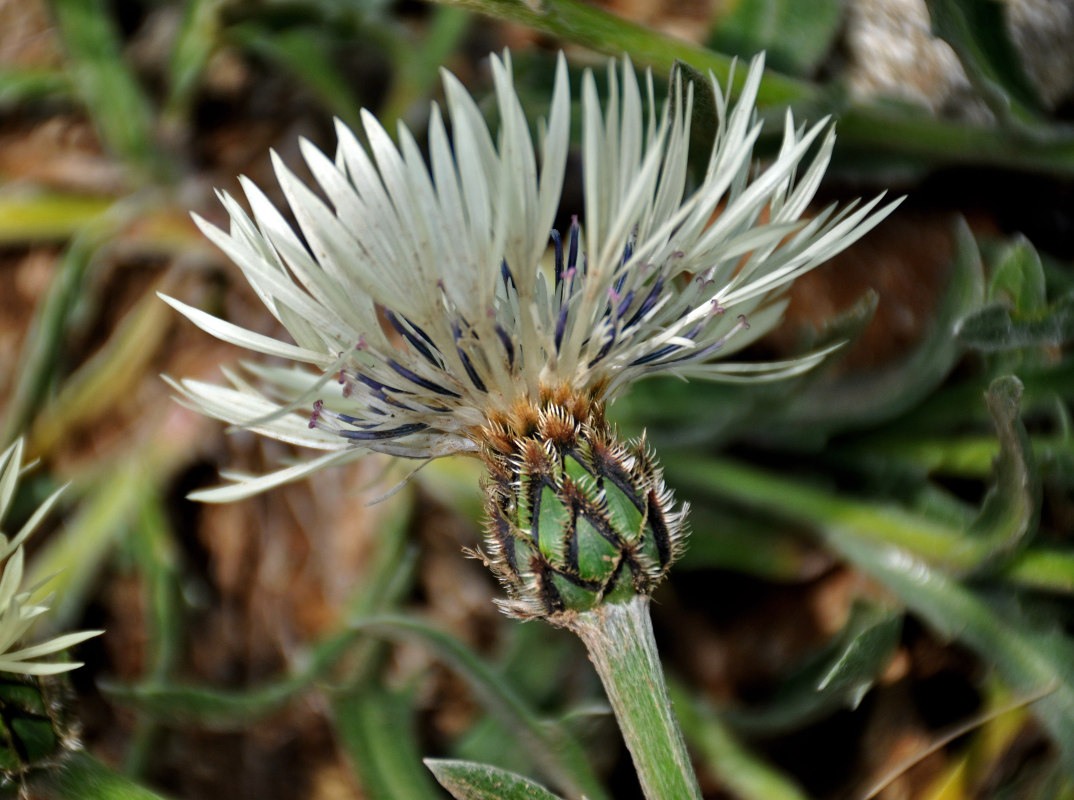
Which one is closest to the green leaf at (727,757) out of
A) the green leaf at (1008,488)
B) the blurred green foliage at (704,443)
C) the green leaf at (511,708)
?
the blurred green foliage at (704,443)

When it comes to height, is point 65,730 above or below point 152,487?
above

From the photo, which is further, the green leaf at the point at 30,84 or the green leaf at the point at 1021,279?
the green leaf at the point at 30,84

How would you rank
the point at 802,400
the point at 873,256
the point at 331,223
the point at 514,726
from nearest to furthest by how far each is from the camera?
the point at 331,223 → the point at 514,726 → the point at 802,400 → the point at 873,256

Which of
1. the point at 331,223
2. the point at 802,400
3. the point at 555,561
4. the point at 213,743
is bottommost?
the point at 213,743

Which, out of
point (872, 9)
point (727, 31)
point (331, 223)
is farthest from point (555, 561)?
point (872, 9)

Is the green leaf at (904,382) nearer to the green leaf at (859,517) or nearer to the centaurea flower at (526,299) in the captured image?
the green leaf at (859,517)

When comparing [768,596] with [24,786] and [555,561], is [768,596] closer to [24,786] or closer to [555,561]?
[555,561]
